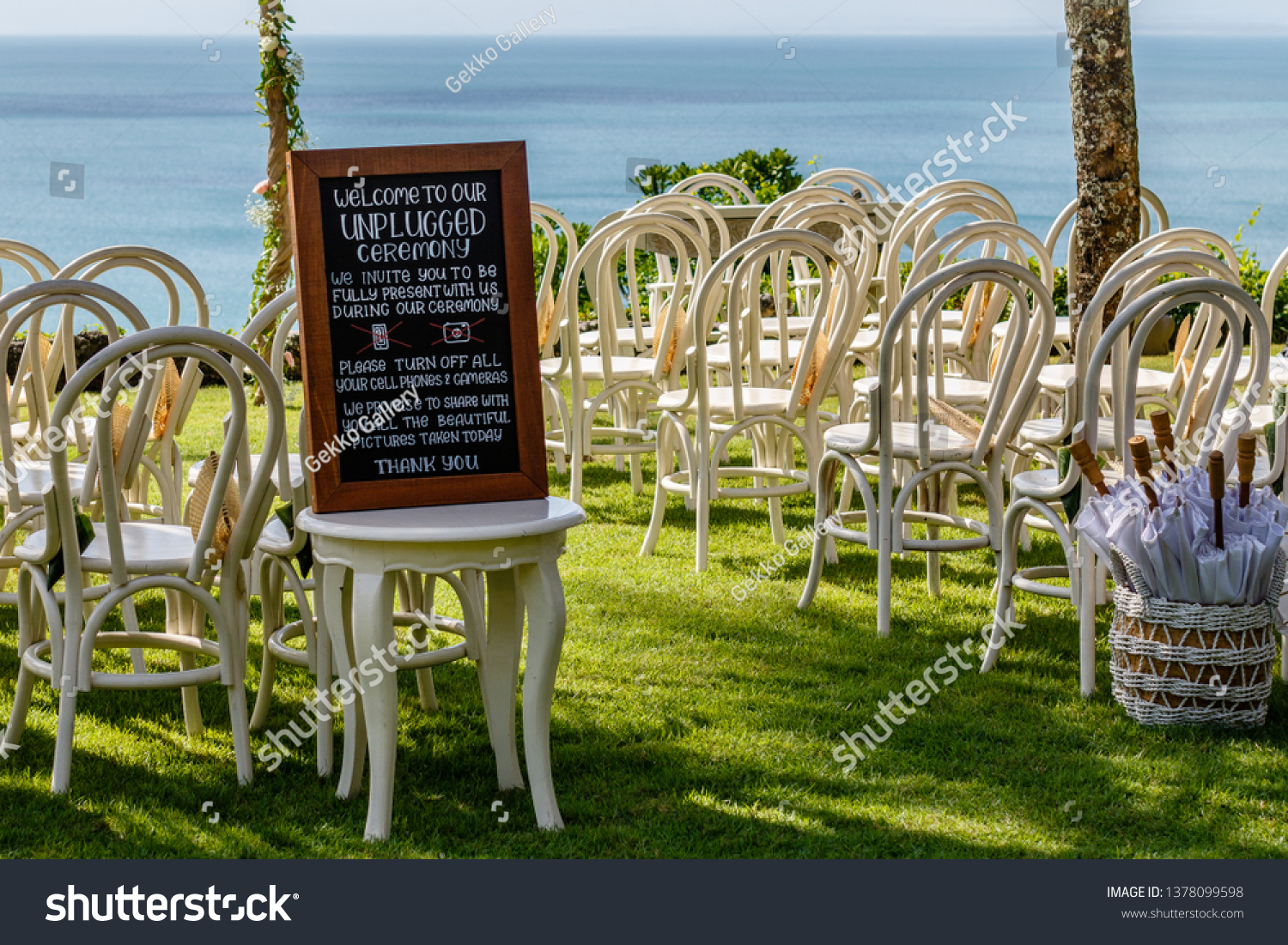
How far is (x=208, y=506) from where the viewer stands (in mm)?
2820

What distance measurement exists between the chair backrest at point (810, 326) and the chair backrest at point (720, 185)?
111 inches

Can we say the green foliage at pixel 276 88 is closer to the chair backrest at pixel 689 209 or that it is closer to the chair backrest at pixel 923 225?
the chair backrest at pixel 689 209

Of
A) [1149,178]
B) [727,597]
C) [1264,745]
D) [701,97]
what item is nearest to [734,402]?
[727,597]

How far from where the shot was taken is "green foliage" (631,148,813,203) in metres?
9.46

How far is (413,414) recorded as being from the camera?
8.91ft

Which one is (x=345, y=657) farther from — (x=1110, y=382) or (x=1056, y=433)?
(x=1110, y=382)

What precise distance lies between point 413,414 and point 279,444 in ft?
1.07

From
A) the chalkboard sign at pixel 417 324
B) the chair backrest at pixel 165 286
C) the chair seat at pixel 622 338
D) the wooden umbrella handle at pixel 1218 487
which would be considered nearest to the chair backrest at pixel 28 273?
the chair backrest at pixel 165 286

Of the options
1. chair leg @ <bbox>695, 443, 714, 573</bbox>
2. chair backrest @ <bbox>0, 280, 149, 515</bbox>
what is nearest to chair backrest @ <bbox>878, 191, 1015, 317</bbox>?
chair leg @ <bbox>695, 443, 714, 573</bbox>

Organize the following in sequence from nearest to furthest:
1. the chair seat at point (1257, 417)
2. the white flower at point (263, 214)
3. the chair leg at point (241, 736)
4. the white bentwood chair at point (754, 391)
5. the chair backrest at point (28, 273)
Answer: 1. the chair leg at point (241, 736)
2. the chair seat at point (1257, 417)
3. the chair backrest at point (28, 273)
4. the white bentwood chair at point (754, 391)
5. the white flower at point (263, 214)

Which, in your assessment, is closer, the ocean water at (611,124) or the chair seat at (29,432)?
the chair seat at (29,432)

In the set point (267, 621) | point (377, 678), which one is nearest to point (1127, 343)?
point (377, 678)

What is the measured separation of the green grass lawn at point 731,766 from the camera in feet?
8.95

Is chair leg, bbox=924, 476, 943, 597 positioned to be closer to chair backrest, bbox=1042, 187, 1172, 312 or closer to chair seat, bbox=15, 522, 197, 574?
chair backrest, bbox=1042, 187, 1172, 312
